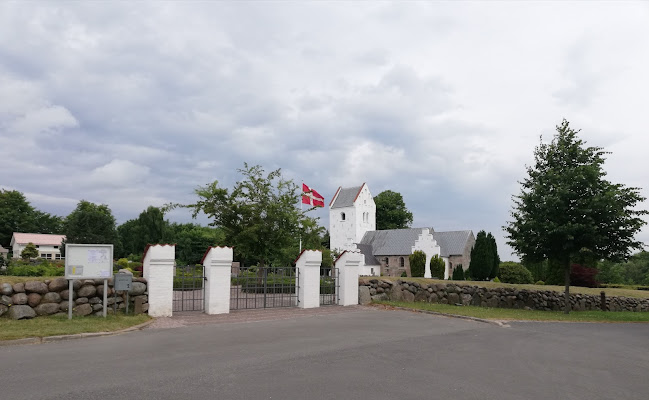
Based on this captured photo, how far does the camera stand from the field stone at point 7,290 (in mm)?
11812

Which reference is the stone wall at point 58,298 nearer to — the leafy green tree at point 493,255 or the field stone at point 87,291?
the field stone at point 87,291

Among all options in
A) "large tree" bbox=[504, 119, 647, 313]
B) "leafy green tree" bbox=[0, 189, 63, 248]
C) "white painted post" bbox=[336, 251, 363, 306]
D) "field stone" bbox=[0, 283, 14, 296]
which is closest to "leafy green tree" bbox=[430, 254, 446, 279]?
"large tree" bbox=[504, 119, 647, 313]

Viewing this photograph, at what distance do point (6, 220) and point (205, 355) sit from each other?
8710 cm

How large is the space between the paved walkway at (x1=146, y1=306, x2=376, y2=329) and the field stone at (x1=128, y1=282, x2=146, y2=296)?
3.52ft

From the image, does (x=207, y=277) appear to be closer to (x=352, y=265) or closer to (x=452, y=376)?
(x=352, y=265)

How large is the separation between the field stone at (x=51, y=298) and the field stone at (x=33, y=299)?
112 mm

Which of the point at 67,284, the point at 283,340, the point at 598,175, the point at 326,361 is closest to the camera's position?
the point at 326,361

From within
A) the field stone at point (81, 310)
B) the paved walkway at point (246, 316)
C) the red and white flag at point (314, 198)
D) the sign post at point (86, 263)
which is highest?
the red and white flag at point (314, 198)

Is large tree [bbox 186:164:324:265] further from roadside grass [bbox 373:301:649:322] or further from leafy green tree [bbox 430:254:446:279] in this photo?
leafy green tree [bbox 430:254:446:279]

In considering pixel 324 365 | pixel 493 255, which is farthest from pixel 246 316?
pixel 493 255

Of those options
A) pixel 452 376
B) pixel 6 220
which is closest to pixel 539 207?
pixel 452 376

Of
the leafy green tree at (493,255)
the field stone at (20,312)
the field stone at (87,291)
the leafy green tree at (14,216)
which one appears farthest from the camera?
the leafy green tree at (14,216)

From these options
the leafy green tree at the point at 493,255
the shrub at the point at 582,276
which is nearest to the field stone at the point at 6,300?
the shrub at the point at 582,276

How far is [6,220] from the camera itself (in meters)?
79.6
